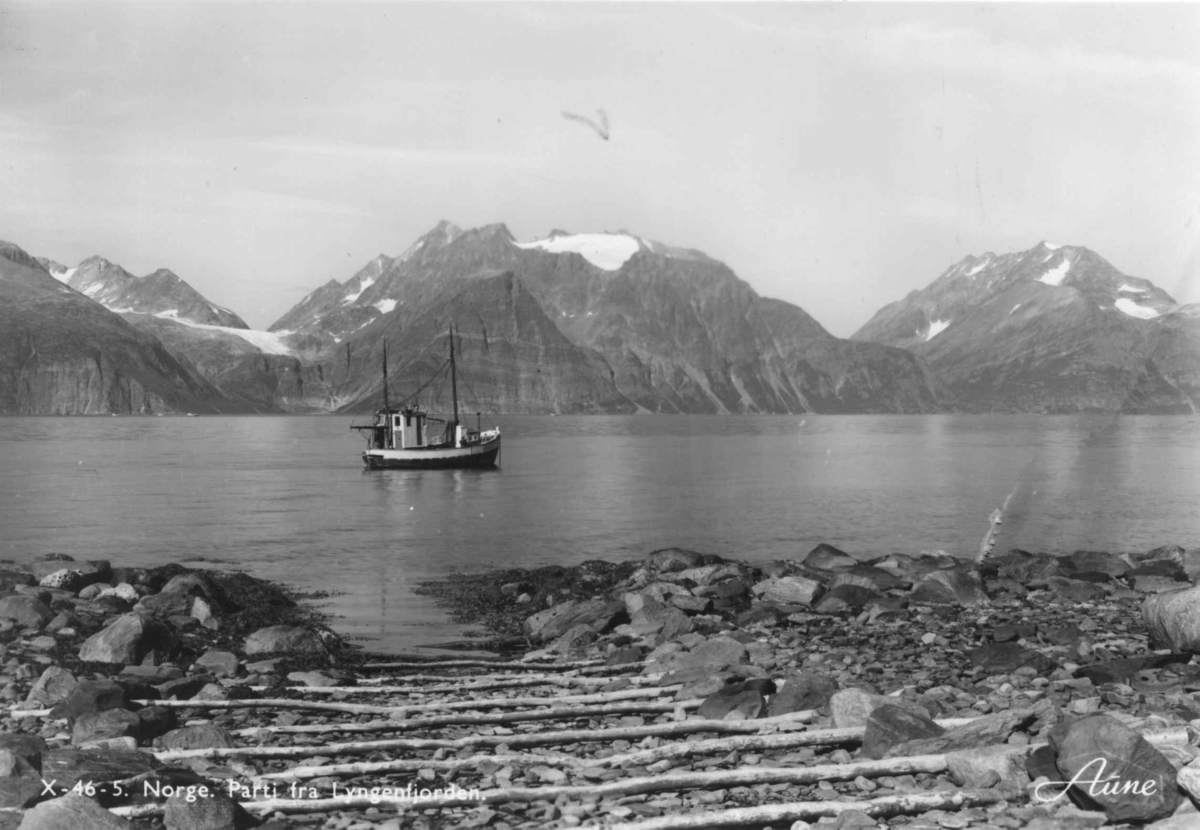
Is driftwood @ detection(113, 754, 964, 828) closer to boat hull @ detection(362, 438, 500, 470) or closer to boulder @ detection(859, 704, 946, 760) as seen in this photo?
boulder @ detection(859, 704, 946, 760)

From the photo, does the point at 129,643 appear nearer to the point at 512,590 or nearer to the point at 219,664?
the point at 219,664

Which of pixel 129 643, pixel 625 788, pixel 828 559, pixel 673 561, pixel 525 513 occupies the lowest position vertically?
pixel 525 513

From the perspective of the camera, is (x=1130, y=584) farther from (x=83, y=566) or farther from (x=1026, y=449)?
(x=1026, y=449)

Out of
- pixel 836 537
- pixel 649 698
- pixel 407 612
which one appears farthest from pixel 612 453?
pixel 649 698

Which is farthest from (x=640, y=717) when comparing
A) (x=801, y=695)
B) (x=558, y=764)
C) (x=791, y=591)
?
(x=791, y=591)

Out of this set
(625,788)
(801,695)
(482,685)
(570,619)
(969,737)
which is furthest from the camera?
(570,619)

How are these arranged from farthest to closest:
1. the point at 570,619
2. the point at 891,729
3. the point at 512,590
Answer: the point at 512,590
the point at 570,619
the point at 891,729

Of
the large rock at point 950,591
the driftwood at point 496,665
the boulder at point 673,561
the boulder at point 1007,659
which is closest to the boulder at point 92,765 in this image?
the driftwood at point 496,665

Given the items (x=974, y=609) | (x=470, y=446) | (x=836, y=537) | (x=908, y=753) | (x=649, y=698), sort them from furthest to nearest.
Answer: (x=470, y=446)
(x=836, y=537)
(x=974, y=609)
(x=649, y=698)
(x=908, y=753)
